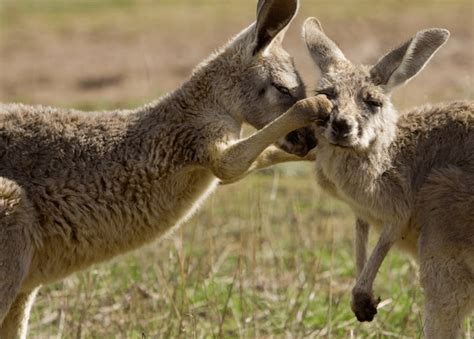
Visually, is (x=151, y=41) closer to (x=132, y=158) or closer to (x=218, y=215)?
(x=218, y=215)

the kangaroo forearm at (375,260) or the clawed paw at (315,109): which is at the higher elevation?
the clawed paw at (315,109)

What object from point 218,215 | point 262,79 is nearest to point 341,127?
point 262,79

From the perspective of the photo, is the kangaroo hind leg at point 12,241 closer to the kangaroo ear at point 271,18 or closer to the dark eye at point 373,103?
the kangaroo ear at point 271,18

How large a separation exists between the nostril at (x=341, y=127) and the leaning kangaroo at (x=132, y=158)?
157mm

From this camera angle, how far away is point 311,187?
43.5 ft

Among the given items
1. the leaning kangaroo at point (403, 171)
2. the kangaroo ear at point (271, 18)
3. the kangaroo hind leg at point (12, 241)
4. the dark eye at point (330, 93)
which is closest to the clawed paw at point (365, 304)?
the leaning kangaroo at point (403, 171)

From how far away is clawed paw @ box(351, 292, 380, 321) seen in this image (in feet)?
22.0

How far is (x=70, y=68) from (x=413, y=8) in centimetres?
694

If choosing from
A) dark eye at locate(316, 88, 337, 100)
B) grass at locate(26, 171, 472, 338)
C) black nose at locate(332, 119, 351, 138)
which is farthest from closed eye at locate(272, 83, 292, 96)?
grass at locate(26, 171, 472, 338)

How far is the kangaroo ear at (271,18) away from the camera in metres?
7.14

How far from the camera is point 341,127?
656 cm

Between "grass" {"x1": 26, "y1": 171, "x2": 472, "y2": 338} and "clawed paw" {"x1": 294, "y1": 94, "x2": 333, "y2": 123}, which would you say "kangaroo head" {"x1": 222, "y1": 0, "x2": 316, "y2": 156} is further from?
"grass" {"x1": 26, "y1": 171, "x2": 472, "y2": 338}

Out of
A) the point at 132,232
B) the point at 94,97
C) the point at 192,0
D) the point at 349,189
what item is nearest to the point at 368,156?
the point at 349,189

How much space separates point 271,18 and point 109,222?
156 centimetres
